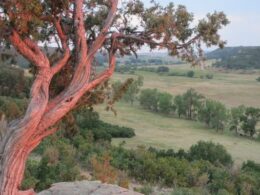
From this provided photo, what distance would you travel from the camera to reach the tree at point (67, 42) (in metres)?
8.85

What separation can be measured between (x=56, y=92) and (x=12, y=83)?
48.3 meters

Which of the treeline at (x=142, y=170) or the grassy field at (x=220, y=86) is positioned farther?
the grassy field at (x=220, y=86)

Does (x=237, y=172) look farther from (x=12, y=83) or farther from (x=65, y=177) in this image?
(x=12, y=83)

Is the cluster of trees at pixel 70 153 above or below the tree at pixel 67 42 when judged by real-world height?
below

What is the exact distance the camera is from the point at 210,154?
38.9 metres

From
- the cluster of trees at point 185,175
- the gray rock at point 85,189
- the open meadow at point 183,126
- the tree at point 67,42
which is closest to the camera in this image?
the tree at point 67,42

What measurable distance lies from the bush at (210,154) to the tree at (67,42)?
27933 mm

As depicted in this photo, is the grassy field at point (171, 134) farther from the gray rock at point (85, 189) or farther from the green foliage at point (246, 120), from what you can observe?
the gray rock at point (85, 189)

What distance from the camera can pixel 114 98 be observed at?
1207 cm

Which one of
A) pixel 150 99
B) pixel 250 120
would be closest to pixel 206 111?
pixel 250 120

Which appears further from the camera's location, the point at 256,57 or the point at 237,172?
the point at 256,57

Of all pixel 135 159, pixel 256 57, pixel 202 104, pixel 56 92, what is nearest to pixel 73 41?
pixel 56 92

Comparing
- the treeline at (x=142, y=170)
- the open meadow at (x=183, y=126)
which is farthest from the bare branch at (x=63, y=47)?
the treeline at (x=142, y=170)

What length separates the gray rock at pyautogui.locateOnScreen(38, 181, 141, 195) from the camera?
12289 mm
